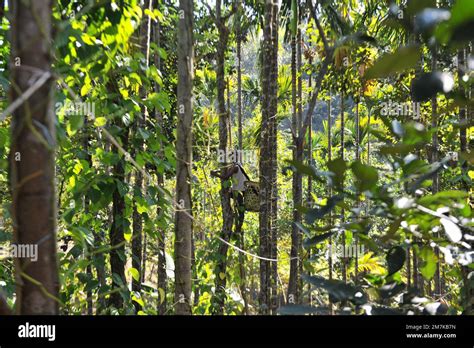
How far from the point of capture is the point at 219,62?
21.7 ft

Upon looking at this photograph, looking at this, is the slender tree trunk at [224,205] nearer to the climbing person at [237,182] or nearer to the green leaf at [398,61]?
the climbing person at [237,182]

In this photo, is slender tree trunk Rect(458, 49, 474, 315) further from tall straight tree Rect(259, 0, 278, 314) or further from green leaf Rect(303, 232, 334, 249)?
tall straight tree Rect(259, 0, 278, 314)

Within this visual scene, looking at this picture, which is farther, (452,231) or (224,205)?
(224,205)

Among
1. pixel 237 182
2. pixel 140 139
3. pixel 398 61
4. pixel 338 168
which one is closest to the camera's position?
pixel 398 61

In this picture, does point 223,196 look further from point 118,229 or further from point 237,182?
point 118,229

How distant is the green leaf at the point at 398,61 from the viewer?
69cm

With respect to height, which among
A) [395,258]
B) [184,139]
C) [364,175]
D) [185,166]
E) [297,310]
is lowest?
[297,310]

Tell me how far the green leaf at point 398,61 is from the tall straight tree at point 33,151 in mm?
497

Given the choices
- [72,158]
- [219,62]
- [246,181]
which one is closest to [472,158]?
[72,158]

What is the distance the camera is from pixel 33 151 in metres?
0.82

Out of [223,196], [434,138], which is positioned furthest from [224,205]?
[434,138]

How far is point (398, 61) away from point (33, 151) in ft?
1.84
